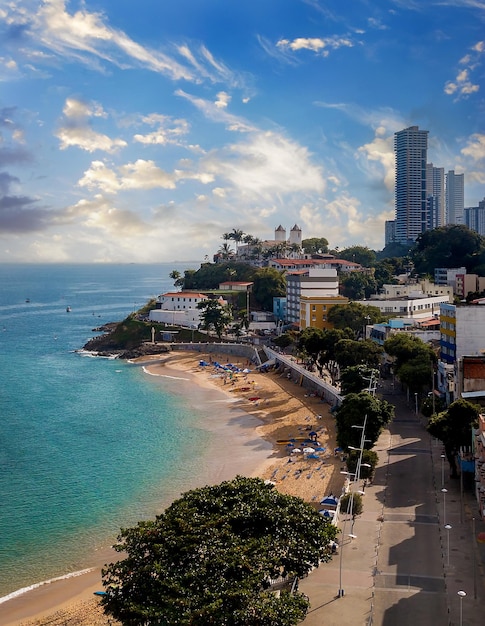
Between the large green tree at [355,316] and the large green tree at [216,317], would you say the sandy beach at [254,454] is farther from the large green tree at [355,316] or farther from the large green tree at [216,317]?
the large green tree at [355,316]

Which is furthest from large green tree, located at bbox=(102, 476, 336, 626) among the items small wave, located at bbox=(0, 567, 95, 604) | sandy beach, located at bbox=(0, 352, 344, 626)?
small wave, located at bbox=(0, 567, 95, 604)

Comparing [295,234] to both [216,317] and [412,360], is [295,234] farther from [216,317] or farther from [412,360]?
[412,360]

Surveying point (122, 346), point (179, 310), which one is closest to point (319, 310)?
point (179, 310)

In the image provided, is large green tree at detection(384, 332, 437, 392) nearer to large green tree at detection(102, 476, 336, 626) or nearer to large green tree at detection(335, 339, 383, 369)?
large green tree at detection(335, 339, 383, 369)

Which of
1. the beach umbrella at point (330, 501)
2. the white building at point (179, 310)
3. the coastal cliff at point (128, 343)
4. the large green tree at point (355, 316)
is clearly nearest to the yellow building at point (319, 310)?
the large green tree at point (355, 316)

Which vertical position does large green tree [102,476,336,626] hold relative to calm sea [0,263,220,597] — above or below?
above

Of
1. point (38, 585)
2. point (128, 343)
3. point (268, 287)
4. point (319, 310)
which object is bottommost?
point (38, 585)
